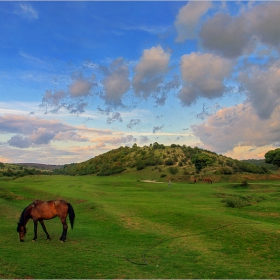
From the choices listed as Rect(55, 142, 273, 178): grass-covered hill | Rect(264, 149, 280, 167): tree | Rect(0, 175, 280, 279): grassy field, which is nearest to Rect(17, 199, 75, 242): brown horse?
Rect(0, 175, 280, 279): grassy field

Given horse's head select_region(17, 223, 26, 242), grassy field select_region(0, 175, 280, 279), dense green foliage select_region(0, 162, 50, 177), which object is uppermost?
dense green foliage select_region(0, 162, 50, 177)

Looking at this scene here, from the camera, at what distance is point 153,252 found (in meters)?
13.1

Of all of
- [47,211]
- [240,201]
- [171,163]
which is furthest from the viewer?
[171,163]

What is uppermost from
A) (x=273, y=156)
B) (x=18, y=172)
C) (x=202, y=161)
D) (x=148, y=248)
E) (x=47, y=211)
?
(x=273, y=156)

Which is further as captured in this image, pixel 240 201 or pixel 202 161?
pixel 202 161

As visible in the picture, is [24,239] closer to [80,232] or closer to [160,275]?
[80,232]

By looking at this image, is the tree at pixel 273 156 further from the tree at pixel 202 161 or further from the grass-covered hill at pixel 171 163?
the tree at pixel 202 161

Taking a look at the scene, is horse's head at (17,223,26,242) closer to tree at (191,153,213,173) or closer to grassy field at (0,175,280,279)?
grassy field at (0,175,280,279)

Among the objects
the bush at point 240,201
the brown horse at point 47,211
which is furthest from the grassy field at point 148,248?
the bush at point 240,201

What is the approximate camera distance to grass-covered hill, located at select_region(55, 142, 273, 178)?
81.7 meters

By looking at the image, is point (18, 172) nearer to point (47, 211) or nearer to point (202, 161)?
point (202, 161)

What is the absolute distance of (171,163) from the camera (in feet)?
339

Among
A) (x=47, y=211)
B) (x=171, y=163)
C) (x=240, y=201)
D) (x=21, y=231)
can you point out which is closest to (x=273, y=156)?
(x=171, y=163)

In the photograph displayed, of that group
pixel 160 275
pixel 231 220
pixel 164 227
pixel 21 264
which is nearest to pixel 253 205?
pixel 231 220
